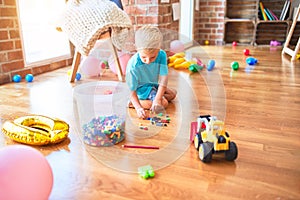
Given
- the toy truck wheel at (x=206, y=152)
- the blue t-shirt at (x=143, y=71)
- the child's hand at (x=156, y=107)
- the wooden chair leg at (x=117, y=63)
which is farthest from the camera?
the wooden chair leg at (x=117, y=63)

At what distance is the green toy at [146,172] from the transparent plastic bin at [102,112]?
22 centimetres

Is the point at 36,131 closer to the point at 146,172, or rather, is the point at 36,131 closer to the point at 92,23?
the point at 146,172

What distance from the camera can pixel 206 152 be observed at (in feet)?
3.08

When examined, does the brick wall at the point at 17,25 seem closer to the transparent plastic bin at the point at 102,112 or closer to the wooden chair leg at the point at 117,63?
the wooden chair leg at the point at 117,63

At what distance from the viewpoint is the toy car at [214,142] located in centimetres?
94

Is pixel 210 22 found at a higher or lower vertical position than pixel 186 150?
higher

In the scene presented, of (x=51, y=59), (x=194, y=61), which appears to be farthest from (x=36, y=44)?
(x=194, y=61)

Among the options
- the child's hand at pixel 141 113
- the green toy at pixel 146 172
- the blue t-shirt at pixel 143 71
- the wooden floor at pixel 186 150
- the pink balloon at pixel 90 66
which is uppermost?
the blue t-shirt at pixel 143 71

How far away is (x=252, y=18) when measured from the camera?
3.90 m

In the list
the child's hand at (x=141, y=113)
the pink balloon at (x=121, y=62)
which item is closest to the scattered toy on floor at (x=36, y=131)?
the child's hand at (x=141, y=113)

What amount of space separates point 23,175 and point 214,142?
58 cm

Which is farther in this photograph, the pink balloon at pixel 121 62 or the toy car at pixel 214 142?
the pink balloon at pixel 121 62

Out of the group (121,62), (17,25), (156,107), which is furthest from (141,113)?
(17,25)

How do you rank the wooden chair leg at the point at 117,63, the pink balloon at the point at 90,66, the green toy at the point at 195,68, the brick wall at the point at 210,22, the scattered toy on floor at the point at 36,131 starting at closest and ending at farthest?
the scattered toy on floor at the point at 36,131 → the wooden chair leg at the point at 117,63 → the pink balloon at the point at 90,66 → the green toy at the point at 195,68 → the brick wall at the point at 210,22
